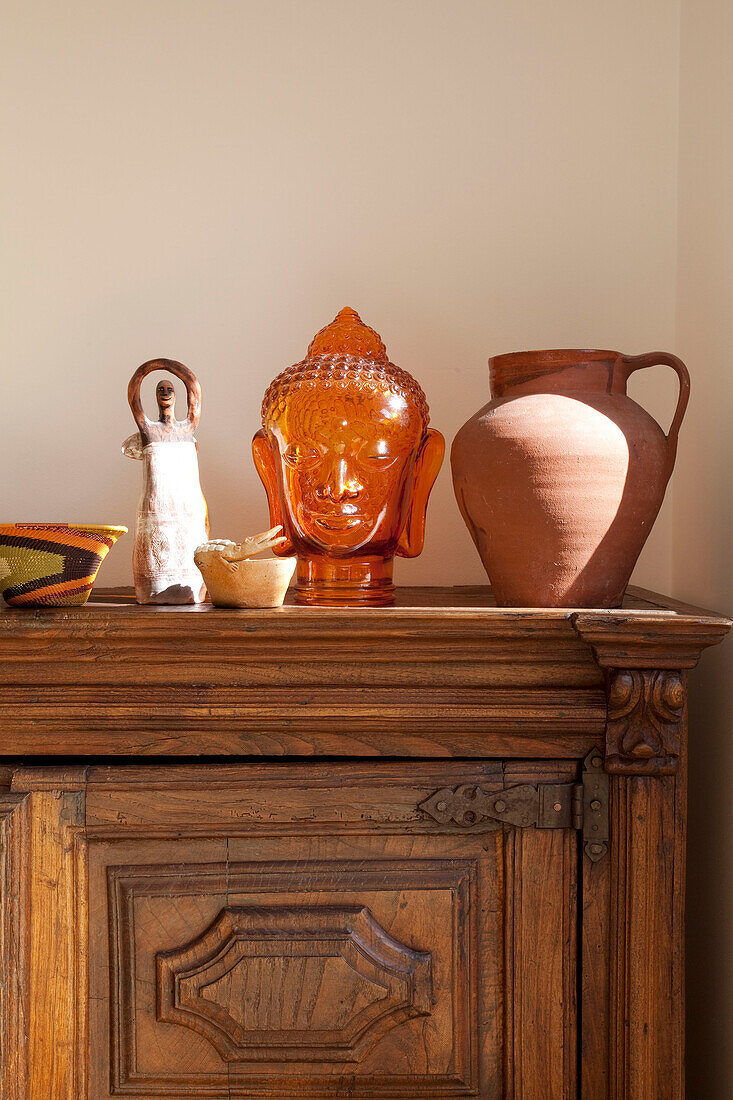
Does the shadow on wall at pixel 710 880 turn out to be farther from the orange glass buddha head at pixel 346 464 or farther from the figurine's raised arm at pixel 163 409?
the figurine's raised arm at pixel 163 409

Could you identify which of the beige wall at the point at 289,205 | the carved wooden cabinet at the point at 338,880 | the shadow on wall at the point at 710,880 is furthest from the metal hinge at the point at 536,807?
the beige wall at the point at 289,205

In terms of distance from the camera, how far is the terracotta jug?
990 mm

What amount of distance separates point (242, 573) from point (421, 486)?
0.84 feet

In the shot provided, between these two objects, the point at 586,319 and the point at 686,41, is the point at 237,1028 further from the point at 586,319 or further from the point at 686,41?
the point at 686,41

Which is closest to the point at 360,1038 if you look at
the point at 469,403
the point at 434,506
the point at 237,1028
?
the point at 237,1028

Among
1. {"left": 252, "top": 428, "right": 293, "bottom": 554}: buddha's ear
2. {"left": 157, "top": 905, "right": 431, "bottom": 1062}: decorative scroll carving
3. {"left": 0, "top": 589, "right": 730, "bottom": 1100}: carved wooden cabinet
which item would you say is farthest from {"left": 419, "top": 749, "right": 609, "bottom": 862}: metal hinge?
{"left": 252, "top": 428, "right": 293, "bottom": 554}: buddha's ear

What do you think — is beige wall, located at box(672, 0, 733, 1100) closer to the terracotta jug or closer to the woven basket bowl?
the terracotta jug

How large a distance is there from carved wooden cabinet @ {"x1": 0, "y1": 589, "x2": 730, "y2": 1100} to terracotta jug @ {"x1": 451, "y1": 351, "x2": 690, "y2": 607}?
0.32ft

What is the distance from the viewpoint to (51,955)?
0.94 metres

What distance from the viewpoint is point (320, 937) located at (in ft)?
3.10

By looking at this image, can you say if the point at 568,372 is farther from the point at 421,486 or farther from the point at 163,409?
the point at 163,409

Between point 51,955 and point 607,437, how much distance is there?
0.77 meters

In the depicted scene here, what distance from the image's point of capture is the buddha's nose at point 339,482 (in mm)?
1062

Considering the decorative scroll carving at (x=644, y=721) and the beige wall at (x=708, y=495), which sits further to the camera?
the beige wall at (x=708, y=495)
